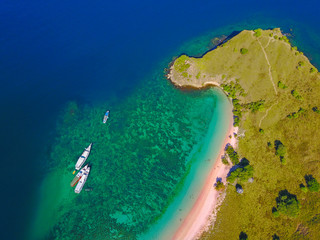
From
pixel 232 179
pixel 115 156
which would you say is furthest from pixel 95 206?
pixel 232 179

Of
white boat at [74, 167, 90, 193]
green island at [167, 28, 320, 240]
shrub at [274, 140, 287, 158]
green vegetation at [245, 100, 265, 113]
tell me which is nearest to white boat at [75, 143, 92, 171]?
white boat at [74, 167, 90, 193]

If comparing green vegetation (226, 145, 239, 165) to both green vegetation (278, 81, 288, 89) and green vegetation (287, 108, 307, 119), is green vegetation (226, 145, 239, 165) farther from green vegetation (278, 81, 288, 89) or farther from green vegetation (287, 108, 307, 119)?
green vegetation (278, 81, 288, 89)

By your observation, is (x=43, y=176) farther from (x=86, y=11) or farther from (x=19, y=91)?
(x=86, y=11)

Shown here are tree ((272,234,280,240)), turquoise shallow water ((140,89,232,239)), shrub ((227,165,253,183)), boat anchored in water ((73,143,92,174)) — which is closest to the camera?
tree ((272,234,280,240))

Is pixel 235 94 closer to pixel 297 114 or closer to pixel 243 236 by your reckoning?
pixel 297 114

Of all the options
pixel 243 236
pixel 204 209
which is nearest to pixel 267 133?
pixel 243 236

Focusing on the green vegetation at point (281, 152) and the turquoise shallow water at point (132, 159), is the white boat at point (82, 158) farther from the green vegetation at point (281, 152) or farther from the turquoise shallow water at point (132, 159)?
the green vegetation at point (281, 152)
